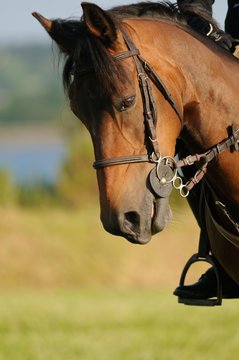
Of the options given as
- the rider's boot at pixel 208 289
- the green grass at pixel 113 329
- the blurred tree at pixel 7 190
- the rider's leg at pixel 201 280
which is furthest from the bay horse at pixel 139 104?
the blurred tree at pixel 7 190

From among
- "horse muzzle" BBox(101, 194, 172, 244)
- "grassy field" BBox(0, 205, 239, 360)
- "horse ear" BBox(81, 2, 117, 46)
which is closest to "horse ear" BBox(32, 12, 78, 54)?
"horse ear" BBox(81, 2, 117, 46)

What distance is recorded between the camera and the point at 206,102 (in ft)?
17.1

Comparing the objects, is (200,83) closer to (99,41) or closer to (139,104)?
(139,104)

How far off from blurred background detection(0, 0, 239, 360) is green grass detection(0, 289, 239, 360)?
14 millimetres

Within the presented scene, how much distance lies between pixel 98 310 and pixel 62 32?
9070mm

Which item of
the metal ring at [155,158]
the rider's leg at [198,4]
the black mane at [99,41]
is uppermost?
the rider's leg at [198,4]

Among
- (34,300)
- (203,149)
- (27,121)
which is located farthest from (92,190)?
(27,121)

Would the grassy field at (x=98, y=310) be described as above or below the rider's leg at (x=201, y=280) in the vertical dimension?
below

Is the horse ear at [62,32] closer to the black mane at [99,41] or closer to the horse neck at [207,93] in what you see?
the black mane at [99,41]

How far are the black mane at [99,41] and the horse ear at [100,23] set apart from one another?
0.04 metres

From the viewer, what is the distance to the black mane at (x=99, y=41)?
4727 millimetres

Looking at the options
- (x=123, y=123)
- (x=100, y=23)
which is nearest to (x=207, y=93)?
(x=123, y=123)

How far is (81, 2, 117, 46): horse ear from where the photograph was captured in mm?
4738

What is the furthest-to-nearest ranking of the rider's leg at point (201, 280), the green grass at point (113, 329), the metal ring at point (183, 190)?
1. the green grass at point (113, 329)
2. the rider's leg at point (201, 280)
3. the metal ring at point (183, 190)
